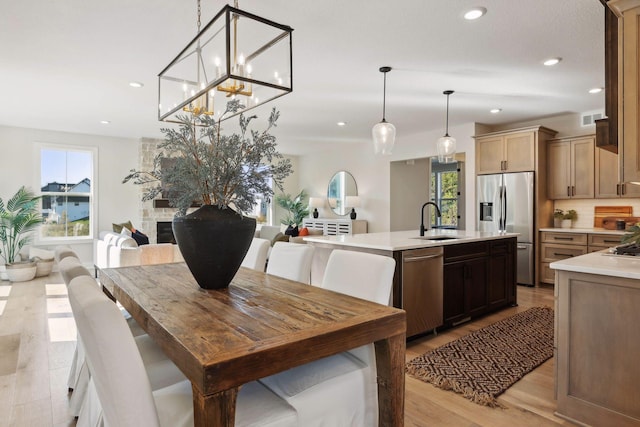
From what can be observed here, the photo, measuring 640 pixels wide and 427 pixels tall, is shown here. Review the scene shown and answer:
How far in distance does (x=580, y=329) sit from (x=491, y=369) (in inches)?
32.2

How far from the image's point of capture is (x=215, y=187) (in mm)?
1764

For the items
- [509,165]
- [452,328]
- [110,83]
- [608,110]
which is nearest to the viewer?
[608,110]

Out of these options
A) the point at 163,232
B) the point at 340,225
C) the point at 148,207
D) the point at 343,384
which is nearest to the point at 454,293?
the point at 343,384

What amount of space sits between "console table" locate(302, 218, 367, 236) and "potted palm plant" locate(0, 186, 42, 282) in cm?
489

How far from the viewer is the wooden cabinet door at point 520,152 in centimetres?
534

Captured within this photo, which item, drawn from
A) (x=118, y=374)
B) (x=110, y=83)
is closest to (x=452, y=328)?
(x=118, y=374)

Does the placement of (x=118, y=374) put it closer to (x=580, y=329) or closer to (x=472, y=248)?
(x=580, y=329)

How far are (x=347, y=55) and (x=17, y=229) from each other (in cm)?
582

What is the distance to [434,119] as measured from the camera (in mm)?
5809

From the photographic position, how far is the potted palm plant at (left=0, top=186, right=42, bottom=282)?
5.56 meters

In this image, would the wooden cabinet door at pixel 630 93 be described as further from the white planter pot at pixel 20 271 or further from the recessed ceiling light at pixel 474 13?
the white planter pot at pixel 20 271

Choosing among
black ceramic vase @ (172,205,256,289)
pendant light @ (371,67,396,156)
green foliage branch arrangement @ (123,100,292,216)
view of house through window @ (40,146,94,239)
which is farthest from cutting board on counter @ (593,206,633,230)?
view of house through window @ (40,146,94,239)

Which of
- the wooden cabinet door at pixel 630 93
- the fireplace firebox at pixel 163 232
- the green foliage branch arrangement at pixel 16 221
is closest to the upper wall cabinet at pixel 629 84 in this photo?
the wooden cabinet door at pixel 630 93

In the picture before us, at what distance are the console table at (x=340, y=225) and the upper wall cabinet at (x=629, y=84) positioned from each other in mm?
5953
